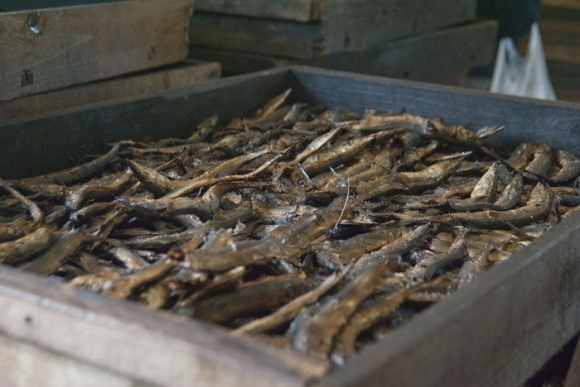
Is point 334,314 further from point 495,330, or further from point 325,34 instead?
point 325,34

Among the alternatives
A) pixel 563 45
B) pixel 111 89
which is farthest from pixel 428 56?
pixel 563 45

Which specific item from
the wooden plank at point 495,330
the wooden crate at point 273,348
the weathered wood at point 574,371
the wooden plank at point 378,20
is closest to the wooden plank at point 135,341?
the wooden crate at point 273,348

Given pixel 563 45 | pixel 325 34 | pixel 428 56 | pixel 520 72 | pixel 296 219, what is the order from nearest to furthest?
pixel 296 219, pixel 325 34, pixel 428 56, pixel 520 72, pixel 563 45

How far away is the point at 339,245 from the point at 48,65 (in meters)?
1.69

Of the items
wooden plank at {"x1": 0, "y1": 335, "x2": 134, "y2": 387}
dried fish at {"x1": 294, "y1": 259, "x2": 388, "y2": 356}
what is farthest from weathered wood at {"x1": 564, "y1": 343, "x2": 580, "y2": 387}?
wooden plank at {"x1": 0, "y1": 335, "x2": 134, "y2": 387}

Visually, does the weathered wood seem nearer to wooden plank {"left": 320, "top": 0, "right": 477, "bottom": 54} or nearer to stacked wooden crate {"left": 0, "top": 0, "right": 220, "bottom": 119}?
stacked wooden crate {"left": 0, "top": 0, "right": 220, "bottom": 119}

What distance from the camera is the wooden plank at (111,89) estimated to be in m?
3.09

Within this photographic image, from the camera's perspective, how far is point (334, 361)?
1.43 meters

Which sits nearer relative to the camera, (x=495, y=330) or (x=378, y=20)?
(x=495, y=330)

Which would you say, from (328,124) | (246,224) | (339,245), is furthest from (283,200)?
(328,124)

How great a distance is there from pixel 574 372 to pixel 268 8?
113 inches

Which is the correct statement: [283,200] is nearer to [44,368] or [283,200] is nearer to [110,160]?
[110,160]

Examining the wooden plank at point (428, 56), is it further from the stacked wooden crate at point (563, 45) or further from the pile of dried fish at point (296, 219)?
the stacked wooden crate at point (563, 45)

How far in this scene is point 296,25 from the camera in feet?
14.5
